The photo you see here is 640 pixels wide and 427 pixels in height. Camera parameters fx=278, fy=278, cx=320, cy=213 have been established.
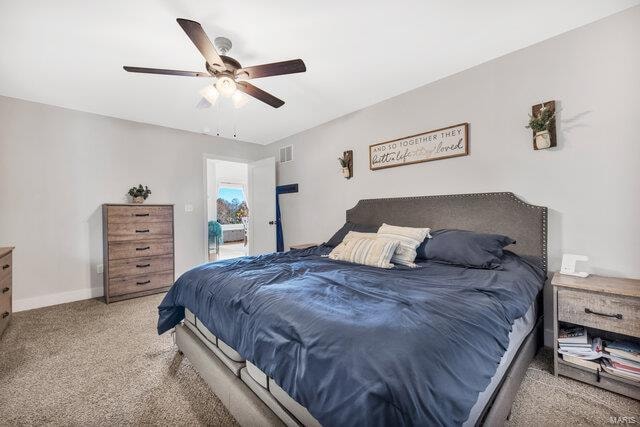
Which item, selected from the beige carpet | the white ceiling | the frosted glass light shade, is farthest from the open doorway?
the frosted glass light shade

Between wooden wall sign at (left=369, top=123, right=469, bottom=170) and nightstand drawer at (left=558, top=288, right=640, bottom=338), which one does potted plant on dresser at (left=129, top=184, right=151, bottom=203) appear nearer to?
wooden wall sign at (left=369, top=123, right=469, bottom=170)

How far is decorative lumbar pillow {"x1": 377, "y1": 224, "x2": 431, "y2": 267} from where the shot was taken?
2273mm

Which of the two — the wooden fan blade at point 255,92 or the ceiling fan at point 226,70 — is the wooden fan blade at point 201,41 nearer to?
the ceiling fan at point 226,70

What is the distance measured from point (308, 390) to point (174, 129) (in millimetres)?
4435

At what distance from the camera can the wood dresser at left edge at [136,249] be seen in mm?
3418

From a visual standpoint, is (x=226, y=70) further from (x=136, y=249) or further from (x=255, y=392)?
(x=136, y=249)

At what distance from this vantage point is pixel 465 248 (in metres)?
2.18

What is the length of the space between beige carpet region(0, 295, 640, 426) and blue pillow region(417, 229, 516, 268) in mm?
798

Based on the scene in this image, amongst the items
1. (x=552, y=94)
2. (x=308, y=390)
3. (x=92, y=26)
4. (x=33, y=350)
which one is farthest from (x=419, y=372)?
(x=33, y=350)

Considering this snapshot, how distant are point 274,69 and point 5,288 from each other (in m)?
3.13

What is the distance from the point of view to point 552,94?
2191 mm

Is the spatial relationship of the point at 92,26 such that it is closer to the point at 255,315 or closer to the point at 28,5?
the point at 28,5

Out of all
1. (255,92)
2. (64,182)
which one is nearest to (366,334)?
(255,92)

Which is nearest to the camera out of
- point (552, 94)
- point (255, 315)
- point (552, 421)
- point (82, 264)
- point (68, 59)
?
point (255, 315)
